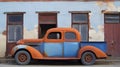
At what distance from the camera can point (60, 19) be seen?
23.5 metres

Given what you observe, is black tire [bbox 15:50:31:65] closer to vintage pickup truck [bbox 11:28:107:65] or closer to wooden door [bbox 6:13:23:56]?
vintage pickup truck [bbox 11:28:107:65]

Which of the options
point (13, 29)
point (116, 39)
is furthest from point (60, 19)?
point (116, 39)

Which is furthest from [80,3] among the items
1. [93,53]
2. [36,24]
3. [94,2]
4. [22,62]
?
[22,62]

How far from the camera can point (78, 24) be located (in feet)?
77.4

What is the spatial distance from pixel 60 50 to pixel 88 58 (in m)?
1.72

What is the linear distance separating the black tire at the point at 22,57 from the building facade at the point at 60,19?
3583 mm

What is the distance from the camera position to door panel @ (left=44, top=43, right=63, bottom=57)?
782 inches

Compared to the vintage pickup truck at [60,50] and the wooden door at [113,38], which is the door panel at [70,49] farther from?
the wooden door at [113,38]

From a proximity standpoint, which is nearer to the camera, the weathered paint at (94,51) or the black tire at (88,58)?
the weathered paint at (94,51)

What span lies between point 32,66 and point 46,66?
0.81 m

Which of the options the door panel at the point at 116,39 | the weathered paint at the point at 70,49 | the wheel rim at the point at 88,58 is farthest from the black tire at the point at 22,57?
the door panel at the point at 116,39

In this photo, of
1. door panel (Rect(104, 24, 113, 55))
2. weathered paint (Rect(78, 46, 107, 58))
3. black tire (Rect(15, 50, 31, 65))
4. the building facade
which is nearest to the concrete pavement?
black tire (Rect(15, 50, 31, 65))

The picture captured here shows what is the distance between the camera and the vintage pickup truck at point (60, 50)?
19750mm

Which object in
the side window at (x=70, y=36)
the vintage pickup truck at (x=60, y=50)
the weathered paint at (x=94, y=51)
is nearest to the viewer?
the weathered paint at (x=94, y=51)
